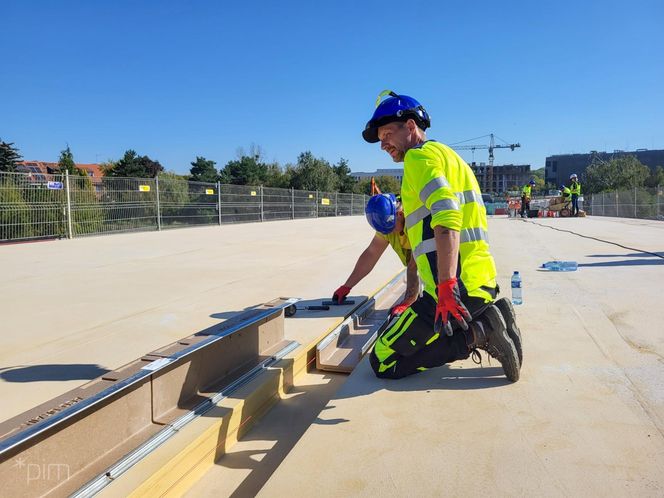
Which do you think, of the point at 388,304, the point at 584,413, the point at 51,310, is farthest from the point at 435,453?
the point at 51,310

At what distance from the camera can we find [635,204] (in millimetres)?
27641

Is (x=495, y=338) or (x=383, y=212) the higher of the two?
(x=383, y=212)

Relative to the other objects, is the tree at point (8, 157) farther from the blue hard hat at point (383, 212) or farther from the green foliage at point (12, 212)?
the blue hard hat at point (383, 212)

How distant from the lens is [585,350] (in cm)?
343

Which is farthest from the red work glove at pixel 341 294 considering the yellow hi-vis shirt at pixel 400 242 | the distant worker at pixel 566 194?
the distant worker at pixel 566 194

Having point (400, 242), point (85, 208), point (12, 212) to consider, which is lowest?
point (400, 242)

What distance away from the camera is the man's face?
310 centimetres

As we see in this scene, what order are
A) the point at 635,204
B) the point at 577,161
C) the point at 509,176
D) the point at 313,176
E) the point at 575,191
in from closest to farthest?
the point at 575,191 → the point at 635,204 → the point at 313,176 → the point at 577,161 → the point at 509,176

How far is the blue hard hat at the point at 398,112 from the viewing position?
10.0 feet

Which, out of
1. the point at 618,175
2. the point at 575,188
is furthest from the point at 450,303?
the point at 618,175

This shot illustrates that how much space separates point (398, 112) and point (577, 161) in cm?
14059

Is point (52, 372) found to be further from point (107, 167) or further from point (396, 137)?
point (107, 167)

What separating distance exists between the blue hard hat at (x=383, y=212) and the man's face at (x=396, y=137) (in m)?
1.13

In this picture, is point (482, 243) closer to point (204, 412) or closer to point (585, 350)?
point (585, 350)
